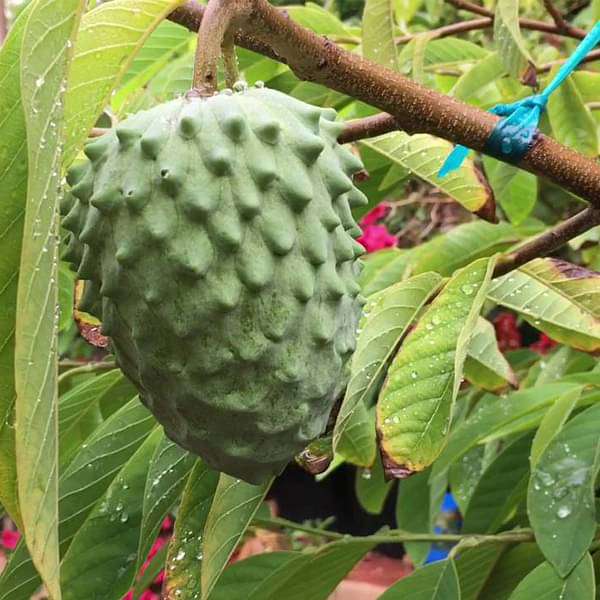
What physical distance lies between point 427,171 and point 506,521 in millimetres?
615

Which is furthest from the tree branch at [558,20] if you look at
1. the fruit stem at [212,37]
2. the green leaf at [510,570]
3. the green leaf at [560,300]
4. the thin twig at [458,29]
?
the fruit stem at [212,37]

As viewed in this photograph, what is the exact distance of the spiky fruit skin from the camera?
69 cm

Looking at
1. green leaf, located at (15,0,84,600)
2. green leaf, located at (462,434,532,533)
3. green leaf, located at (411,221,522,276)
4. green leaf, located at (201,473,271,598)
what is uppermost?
green leaf, located at (15,0,84,600)

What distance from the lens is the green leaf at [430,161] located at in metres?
1.21

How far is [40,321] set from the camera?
21.8 inches

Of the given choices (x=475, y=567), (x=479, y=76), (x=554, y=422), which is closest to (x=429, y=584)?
(x=475, y=567)

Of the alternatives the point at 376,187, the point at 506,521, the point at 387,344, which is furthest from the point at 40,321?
the point at 506,521

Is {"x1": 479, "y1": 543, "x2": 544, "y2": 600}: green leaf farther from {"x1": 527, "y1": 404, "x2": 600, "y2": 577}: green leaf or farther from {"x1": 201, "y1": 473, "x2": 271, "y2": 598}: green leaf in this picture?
{"x1": 201, "y1": 473, "x2": 271, "y2": 598}: green leaf

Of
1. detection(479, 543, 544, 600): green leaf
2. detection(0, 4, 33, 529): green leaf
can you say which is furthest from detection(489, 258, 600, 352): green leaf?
detection(0, 4, 33, 529): green leaf

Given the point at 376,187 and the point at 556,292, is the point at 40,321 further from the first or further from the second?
the point at 376,187

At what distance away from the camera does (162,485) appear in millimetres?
1001

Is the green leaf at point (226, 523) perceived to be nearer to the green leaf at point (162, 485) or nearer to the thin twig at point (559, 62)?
the green leaf at point (162, 485)

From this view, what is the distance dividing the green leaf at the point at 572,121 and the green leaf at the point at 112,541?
0.77 metres

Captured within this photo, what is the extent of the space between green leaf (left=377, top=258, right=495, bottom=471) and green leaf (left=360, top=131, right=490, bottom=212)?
24 cm
